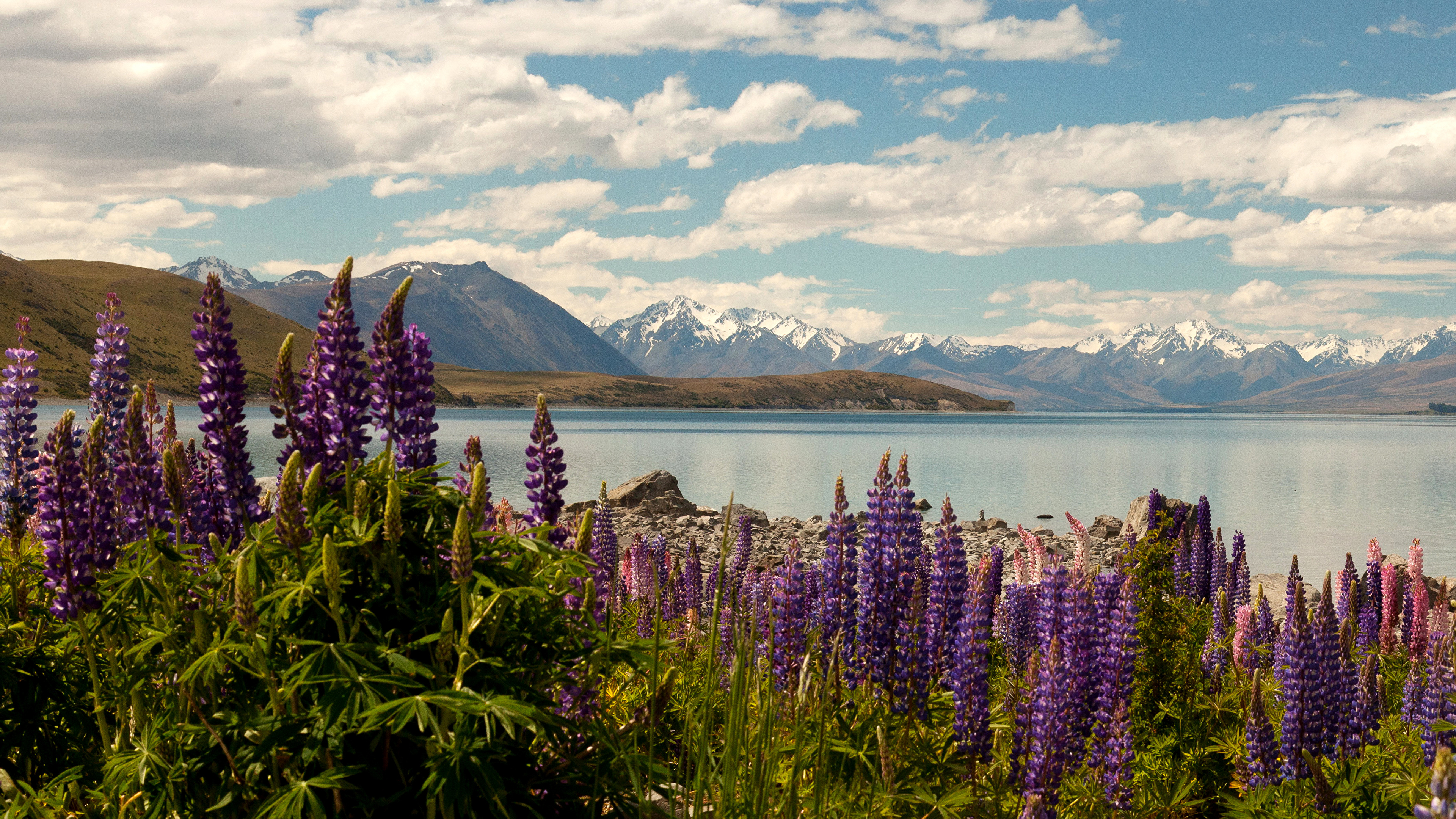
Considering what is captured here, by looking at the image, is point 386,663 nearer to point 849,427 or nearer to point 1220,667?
point 1220,667

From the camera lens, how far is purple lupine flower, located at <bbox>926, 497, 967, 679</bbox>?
19.1 feet

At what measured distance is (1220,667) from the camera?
8.56 m

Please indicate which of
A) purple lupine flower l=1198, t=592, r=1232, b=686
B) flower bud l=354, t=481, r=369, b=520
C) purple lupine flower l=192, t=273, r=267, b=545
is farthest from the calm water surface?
flower bud l=354, t=481, r=369, b=520

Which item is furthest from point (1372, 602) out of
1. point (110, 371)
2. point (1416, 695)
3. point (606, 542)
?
point (110, 371)

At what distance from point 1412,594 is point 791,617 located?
354 inches

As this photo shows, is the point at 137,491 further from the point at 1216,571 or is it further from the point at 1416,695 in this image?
the point at 1216,571

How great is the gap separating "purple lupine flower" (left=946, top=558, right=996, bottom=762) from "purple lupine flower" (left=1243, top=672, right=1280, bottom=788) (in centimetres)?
172

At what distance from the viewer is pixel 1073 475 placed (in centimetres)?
7531

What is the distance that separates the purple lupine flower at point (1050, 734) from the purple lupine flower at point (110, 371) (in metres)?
6.05

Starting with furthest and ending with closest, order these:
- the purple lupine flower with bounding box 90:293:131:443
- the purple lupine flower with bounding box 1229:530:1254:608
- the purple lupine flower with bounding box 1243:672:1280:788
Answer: the purple lupine flower with bounding box 1229:530:1254:608 < the purple lupine flower with bounding box 90:293:131:443 < the purple lupine flower with bounding box 1243:672:1280:788

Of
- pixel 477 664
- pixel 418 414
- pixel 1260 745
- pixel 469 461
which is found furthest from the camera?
pixel 1260 745

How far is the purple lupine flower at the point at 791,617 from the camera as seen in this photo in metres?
6.95

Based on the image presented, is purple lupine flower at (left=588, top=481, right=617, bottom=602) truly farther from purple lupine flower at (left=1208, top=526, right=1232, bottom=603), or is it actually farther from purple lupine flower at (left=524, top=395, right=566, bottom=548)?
purple lupine flower at (left=1208, top=526, right=1232, bottom=603)

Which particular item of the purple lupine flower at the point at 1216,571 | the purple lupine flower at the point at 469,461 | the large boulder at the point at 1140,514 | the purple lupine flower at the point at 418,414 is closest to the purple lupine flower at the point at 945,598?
the purple lupine flower at the point at 469,461
